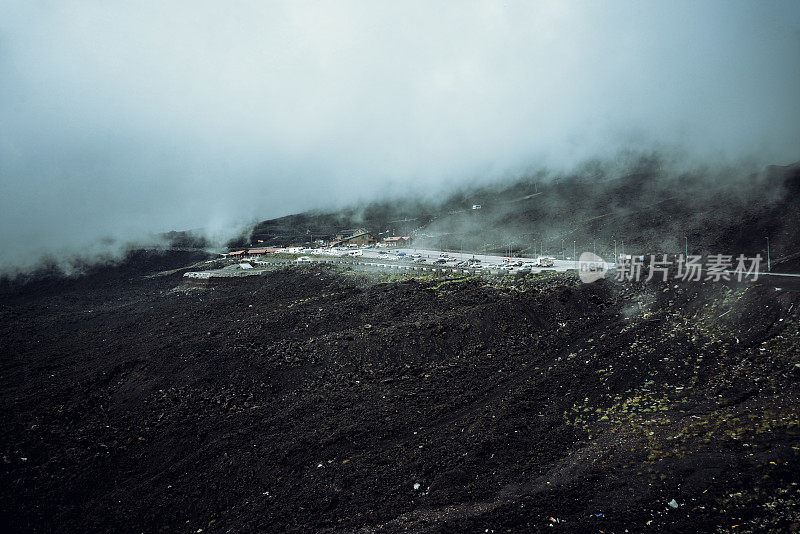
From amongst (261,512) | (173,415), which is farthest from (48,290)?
(261,512)

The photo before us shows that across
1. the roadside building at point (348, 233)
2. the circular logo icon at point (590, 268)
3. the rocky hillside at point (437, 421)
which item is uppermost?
the roadside building at point (348, 233)

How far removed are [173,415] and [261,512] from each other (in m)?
8.61

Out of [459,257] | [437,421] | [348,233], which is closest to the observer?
[437,421]

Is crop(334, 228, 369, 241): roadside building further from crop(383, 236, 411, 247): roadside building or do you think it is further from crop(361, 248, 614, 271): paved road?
crop(361, 248, 614, 271): paved road

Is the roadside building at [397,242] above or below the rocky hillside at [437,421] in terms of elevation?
above

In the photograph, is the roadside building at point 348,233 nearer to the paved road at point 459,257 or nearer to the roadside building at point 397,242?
the roadside building at point 397,242

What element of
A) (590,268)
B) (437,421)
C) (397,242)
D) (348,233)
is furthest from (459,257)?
(437,421)

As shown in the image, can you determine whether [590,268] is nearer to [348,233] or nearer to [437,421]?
[437,421]

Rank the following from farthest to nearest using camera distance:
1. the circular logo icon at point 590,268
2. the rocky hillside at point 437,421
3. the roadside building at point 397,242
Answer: the roadside building at point 397,242 < the circular logo icon at point 590,268 < the rocky hillside at point 437,421

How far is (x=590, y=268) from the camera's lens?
3925cm

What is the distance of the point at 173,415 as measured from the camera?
17.6 meters

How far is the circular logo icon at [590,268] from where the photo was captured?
1253 inches

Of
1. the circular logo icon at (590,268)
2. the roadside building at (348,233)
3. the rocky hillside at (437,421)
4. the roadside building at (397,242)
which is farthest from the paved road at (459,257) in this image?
the rocky hillside at (437,421)

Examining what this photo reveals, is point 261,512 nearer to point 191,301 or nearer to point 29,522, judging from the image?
point 29,522
